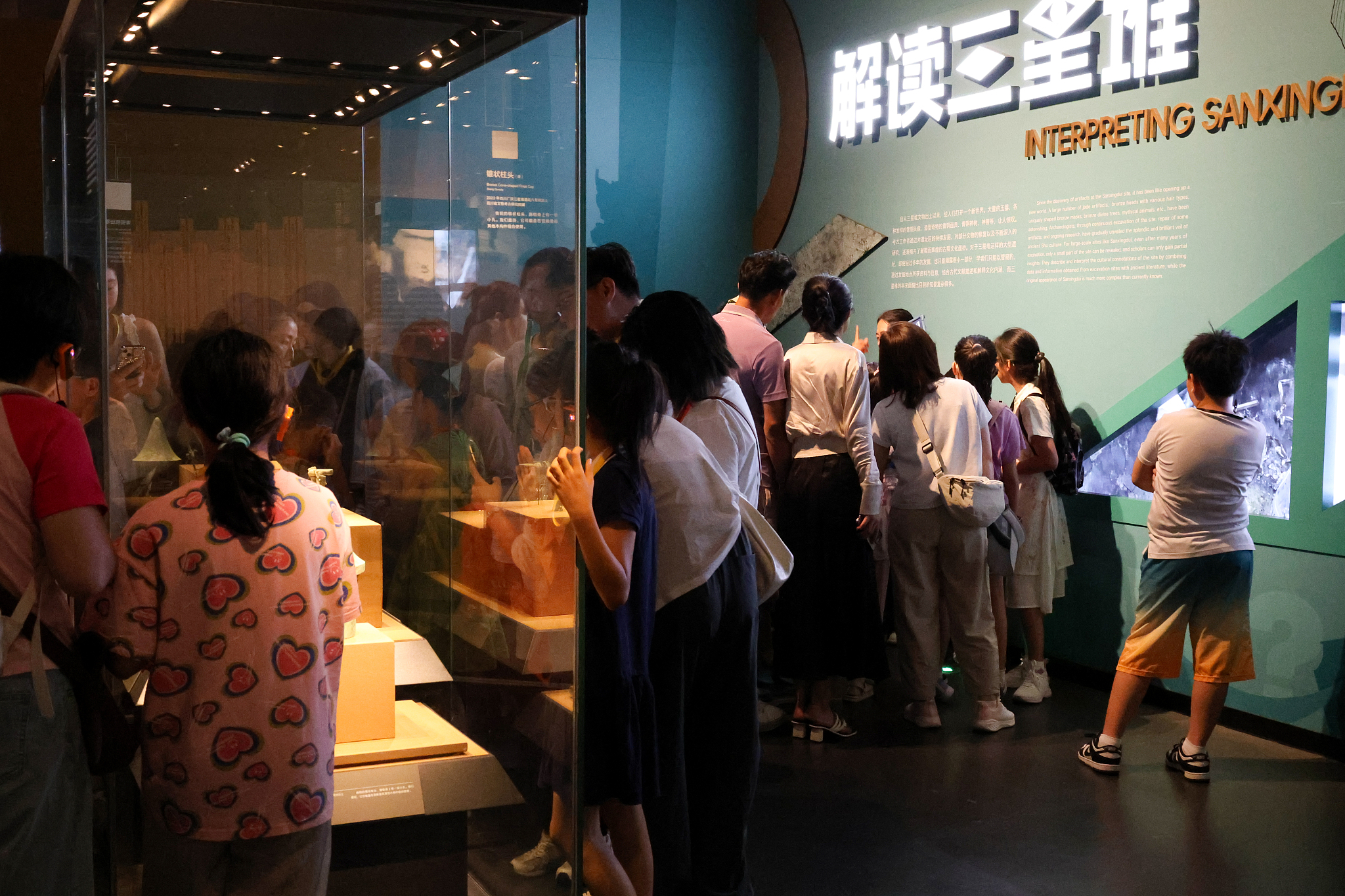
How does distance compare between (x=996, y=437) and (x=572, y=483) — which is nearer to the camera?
(x=572, y=483)

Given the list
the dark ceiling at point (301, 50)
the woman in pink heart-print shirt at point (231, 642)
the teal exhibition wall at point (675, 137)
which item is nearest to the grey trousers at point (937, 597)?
the dark ceiling at point (301, 50)

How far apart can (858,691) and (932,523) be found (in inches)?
37.3

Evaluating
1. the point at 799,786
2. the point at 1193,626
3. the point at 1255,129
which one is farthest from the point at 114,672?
the point at 1255,129

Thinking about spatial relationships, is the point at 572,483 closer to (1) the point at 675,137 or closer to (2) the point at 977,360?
(2) the point at 977,360

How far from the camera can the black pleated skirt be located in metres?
4.22

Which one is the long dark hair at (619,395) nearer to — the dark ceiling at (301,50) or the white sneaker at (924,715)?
the dark ceiling at (301,50)

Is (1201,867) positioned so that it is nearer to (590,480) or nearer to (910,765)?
(910,765)

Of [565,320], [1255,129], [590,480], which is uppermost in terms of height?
[1255,129]

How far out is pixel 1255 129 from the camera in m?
4.46

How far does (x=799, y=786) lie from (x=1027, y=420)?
1.98 m

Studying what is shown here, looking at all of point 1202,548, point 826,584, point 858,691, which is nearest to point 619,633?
point 826,584

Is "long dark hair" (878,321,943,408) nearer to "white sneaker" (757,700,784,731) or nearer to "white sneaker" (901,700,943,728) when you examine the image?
"white sneaker" (901,700,943,728)

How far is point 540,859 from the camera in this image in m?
2.35

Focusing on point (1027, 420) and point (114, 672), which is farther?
point (1027, 420)
